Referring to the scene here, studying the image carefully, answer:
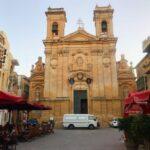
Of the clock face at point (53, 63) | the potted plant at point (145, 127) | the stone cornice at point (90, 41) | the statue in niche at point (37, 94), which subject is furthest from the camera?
the statue in niche at point (37, 94)

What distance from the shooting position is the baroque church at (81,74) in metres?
39.2

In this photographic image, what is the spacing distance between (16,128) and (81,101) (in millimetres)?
21714

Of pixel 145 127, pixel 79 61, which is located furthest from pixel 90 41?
pixel 145 127

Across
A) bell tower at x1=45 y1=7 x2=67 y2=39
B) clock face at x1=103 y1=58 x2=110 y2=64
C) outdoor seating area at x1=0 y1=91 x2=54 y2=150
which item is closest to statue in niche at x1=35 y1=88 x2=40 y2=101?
bell tower at x1=45 y1=7 x2=67 y2=39

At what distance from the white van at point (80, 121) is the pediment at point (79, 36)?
13.8m

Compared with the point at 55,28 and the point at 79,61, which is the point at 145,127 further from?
the point at 55,28

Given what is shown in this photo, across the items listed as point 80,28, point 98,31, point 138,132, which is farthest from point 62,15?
point 138,132

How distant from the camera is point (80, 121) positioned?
34531 mm

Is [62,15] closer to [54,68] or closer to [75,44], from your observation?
[75,44]

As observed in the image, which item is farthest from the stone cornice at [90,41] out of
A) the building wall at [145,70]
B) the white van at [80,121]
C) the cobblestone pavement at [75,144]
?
the cobblestone pavement at [75,144]

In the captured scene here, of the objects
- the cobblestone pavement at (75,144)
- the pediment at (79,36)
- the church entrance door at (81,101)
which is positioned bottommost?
the cobblestone pavement at (75,144)

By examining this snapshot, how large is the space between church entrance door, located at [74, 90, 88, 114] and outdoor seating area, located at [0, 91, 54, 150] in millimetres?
12560

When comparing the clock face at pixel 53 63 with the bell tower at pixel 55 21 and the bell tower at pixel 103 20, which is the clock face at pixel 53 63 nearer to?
the bell tower at pixel 55 21

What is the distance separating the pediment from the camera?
42.5 meters
